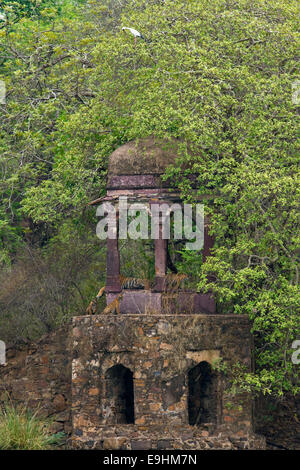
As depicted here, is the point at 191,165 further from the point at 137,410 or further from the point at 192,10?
the point at 137,410

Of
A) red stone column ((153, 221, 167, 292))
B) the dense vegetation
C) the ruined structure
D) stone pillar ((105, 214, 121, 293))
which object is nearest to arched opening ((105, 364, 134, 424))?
the ruined structure

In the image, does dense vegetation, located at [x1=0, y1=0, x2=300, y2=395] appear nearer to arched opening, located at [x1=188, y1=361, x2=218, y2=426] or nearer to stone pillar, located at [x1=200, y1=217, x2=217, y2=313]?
stone pillar, located at [x1=200, y1=217, x2=217, y2=313]

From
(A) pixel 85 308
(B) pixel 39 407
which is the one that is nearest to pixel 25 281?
(A) pixel 85 308

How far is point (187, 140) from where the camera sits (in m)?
19.5

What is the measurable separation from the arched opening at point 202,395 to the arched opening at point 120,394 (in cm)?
124

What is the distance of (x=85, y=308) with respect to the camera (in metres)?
22.2

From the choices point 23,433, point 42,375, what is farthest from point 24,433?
point 42,375

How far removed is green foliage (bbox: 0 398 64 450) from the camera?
18.3 m

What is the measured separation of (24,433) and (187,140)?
674 centimetres

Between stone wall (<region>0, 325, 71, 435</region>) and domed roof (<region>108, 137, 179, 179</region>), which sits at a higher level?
domed roof (<region>108, 137, 179, 179</region>)

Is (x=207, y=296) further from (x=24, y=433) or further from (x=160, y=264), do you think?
(x=24, y=433)

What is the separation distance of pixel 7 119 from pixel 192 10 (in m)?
6.21

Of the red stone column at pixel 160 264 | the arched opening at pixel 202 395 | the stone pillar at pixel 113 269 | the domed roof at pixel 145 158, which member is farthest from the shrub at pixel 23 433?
the domed roof at pixel 145 158

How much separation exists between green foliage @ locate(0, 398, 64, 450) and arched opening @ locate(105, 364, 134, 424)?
4.85ft
